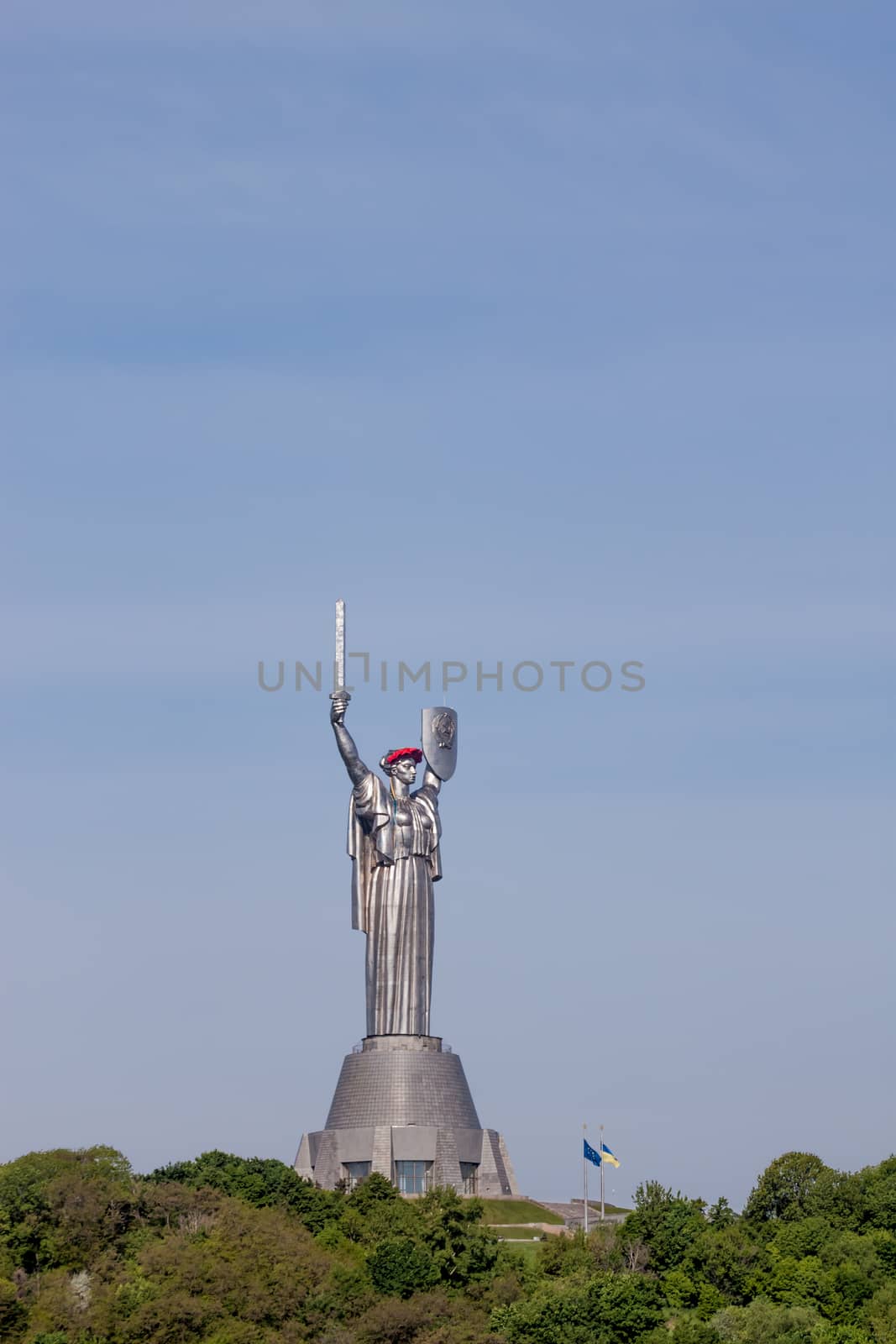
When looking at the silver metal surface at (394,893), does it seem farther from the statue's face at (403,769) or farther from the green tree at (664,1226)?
Answer: the green tree at (664,1226)

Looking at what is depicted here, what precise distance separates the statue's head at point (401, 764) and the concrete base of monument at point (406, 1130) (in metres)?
8.44

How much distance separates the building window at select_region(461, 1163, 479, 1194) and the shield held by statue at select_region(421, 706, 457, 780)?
40.9 feet

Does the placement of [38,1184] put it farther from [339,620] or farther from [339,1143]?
[339,620]

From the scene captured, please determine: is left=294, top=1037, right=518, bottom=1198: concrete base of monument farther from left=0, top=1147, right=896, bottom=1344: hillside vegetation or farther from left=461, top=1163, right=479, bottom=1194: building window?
left=0, top=1147, right=896, bottom=1344: hillside vegetation

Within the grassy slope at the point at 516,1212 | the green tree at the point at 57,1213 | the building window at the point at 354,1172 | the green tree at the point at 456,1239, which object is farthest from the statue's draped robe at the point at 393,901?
the green tree at the point at 57,1213

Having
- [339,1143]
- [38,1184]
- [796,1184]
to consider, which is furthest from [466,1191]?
[38,1184]

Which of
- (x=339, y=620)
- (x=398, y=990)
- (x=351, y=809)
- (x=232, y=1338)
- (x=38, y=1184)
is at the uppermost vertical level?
(x=339, y=620)

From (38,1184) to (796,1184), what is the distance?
22.4 metres

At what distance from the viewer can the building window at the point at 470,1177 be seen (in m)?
82.2

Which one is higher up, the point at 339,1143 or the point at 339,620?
the point at 339,620

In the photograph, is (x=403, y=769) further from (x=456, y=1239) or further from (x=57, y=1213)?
(x=57, y=1213)

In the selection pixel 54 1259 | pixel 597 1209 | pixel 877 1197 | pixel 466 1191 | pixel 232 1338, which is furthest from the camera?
pixel 597 1209

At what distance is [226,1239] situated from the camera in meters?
68.2

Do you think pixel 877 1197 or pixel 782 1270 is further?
pixel 877 1197
